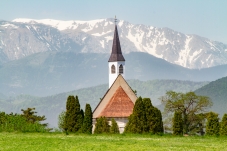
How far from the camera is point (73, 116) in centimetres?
6462

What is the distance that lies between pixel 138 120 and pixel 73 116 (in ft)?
23.9

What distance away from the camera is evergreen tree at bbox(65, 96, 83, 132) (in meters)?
64.0

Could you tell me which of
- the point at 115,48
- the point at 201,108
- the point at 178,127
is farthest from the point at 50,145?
the point at 115,48

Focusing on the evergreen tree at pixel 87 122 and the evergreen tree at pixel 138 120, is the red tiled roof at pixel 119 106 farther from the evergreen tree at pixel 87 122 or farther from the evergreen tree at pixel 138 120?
the evergreen tree at pixel 138 120

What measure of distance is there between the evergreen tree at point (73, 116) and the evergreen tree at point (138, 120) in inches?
218

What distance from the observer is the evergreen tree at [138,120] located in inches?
2450

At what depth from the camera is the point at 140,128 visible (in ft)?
205

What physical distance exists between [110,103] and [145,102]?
109ft

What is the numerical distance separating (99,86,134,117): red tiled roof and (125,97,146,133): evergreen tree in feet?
97.3

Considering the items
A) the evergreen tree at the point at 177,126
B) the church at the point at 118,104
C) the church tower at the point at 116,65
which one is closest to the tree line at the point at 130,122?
the evergreen tree at the point at 177,126

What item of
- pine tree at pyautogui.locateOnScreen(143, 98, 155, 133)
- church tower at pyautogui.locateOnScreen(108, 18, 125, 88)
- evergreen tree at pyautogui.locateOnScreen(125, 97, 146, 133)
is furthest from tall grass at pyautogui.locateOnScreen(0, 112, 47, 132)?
church tower at pyautogui.locateOnScreen(108, 18, 125, 88)

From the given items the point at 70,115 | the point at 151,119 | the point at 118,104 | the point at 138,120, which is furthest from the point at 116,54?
the point at 151,119

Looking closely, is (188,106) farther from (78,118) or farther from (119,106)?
(78,118)

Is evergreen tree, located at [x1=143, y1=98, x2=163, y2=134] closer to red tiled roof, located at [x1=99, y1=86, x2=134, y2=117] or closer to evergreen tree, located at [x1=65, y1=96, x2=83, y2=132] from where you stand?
evergreen tree, located at [x1=65, y1=96, x2=83, y2=132]
